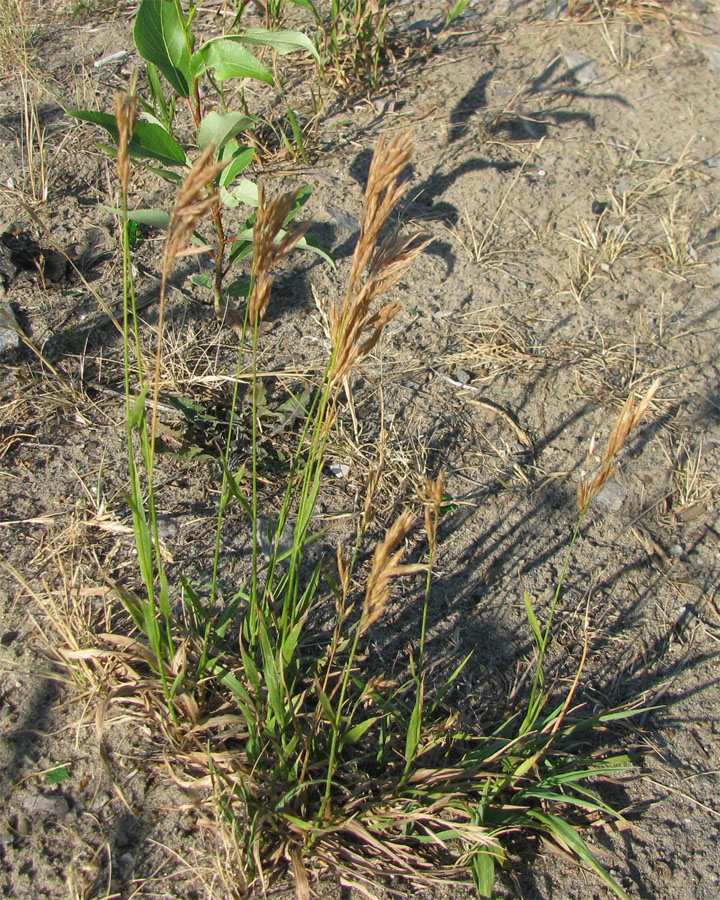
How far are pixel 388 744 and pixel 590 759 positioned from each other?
46cm

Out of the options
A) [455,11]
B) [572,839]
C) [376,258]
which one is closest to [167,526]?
[376,258]

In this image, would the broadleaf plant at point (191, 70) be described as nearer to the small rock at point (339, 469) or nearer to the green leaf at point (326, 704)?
the small rock at point (339, 469)

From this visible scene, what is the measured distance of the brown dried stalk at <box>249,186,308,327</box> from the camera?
1204 millimetres

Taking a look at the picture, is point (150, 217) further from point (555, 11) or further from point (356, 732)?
point (555, 11)

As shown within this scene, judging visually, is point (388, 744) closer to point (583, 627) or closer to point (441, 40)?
point (583, 627)

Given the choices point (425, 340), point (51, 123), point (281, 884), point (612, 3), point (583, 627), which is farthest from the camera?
point (612, 3)

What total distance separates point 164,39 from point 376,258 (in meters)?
1.48

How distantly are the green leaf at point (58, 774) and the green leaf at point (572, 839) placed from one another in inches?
41.0

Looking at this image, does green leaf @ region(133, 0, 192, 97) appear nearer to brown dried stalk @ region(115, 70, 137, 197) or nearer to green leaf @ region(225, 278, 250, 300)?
green leaf @ region(225, 278, 250, 300)

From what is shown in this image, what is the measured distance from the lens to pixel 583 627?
217 centimetres

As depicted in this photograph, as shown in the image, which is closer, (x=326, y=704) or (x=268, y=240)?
(x=268, y=240)

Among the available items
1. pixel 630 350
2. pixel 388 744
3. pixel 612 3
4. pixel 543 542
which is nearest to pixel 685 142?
pixel 612 3

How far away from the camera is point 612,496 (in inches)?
97.0

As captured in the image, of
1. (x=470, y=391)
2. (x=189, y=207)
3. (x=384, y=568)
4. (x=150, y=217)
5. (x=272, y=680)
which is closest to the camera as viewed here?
(x=189, y=207)
